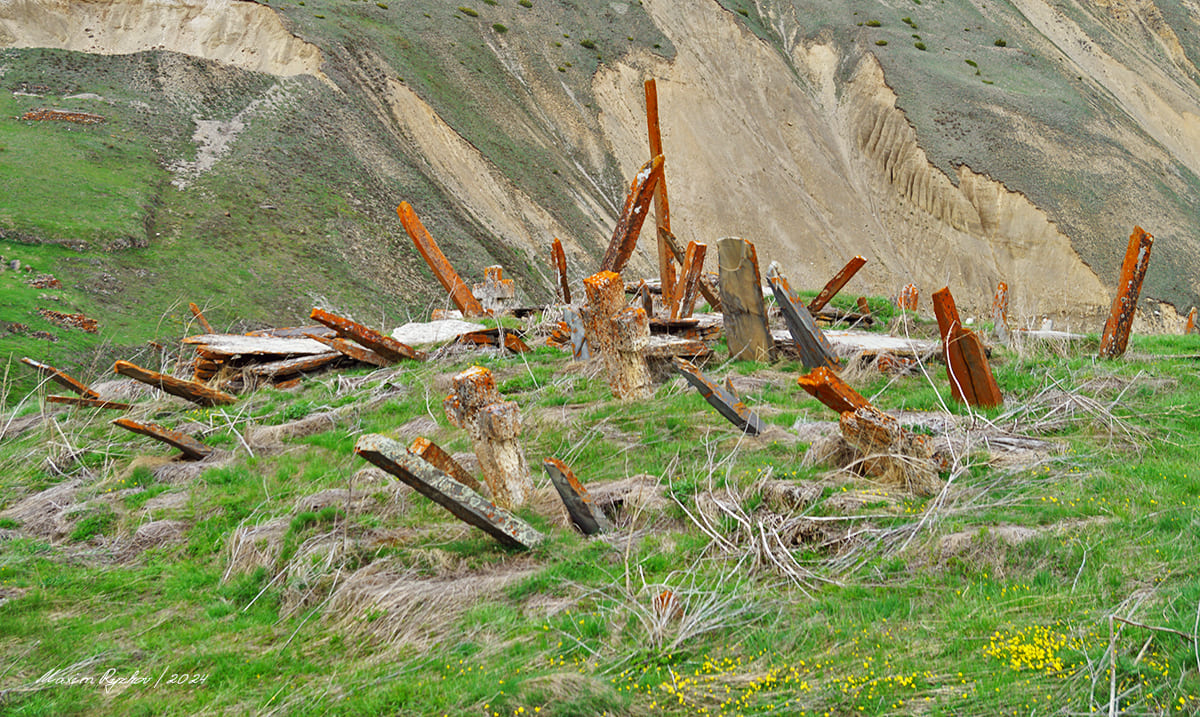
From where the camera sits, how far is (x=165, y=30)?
32031mm

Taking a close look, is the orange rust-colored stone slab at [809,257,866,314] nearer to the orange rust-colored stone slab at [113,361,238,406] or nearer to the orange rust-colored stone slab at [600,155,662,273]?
the orange rust-colored stone slab at [600,155,662,273]

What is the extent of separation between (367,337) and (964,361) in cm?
690

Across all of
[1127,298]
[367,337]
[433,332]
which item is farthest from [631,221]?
[1127,298]

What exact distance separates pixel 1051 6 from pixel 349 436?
194 feet

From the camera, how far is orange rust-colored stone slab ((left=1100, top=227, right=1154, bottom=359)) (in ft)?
31.1

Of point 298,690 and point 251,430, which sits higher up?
point 298,690

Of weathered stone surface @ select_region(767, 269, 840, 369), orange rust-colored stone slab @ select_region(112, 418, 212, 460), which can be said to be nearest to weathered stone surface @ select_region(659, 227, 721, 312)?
weathered stone surface @ select_region(767, 269, 840, 369)

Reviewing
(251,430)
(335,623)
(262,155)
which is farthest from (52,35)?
(335,623)

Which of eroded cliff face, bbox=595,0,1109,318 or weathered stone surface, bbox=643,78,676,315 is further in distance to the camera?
eroded cliff face, bbox=595,0,1109,318

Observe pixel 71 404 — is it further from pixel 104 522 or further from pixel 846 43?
pixel 846 43

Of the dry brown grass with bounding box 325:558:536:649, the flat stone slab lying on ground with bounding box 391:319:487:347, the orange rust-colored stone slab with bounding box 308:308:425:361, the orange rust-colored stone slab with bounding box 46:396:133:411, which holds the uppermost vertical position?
the dry brown grass with bounding box 325:558:536:649

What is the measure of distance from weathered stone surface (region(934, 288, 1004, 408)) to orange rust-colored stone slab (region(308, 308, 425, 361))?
6672 millimetres

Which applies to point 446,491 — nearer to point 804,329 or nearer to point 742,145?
point 804,329

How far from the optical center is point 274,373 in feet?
35.1
